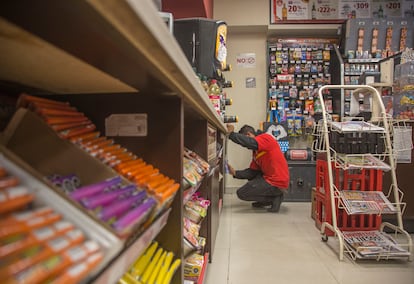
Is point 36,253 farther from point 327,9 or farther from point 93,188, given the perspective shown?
point 327,9

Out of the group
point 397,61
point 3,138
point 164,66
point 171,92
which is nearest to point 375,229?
point 397,61

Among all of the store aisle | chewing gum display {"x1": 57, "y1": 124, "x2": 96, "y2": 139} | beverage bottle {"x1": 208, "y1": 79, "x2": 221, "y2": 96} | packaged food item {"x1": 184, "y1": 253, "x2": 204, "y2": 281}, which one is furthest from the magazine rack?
chewing gum display {"x1": 57, "y1": 124, "x2": 96, "y2": 139}

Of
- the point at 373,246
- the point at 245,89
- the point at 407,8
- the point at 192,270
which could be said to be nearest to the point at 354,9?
the point at 407,8

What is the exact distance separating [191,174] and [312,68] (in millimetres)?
4642

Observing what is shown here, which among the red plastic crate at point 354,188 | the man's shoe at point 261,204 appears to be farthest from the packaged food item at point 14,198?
the man's shoe at point 261,204

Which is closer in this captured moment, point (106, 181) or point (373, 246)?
point (106, 181)

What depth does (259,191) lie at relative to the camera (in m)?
4.00

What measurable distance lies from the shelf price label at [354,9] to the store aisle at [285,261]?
365 cm

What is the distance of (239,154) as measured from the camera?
561cm

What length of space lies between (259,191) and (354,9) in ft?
11.7

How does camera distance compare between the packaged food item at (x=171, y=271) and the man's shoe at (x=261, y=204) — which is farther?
the man's shoe at (x=261, y=204)

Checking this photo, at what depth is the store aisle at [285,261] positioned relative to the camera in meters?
2.05

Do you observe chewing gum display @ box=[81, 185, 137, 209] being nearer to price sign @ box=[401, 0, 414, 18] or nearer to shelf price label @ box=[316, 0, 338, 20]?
shelf price label @ box=[316, 0, 338, 20]

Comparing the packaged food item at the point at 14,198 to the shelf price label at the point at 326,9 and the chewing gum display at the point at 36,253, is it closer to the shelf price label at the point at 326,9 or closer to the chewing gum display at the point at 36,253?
the chewing gum display at the point at 36,253
